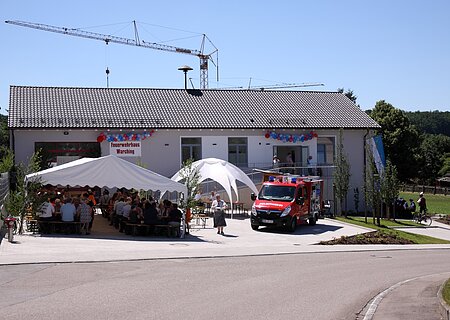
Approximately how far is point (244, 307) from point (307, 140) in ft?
113

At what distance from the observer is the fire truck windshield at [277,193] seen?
31781 millimetres

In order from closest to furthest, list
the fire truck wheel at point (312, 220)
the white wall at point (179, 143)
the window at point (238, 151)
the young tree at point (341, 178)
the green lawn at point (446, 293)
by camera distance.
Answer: the green lawn at point (446, 293), the fire truck wheel at point (312, 220), the young tree at point (341, 178), the white wall at point (179, 143), the window at point (238, 151)

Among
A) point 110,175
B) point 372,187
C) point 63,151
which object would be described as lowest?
point 372,187

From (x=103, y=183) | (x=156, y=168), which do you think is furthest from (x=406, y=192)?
(x=103, y=183)

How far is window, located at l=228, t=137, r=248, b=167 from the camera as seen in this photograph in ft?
145

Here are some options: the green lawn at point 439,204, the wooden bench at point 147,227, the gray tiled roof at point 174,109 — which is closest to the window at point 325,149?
the gray tiled roof at point 174,109

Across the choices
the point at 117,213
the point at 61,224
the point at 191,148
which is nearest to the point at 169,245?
the point at 61,224

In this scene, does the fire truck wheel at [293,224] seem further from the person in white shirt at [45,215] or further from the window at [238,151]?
the window at [238,151]

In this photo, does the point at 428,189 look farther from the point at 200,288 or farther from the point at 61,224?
the point at 200,288

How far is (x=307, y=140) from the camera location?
4600 centimetres

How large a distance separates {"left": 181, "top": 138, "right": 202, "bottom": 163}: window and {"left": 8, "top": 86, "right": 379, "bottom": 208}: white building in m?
0.06

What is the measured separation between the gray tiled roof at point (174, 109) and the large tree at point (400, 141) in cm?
2419

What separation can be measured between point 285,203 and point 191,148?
1340 cm

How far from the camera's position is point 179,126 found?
43250 mm
